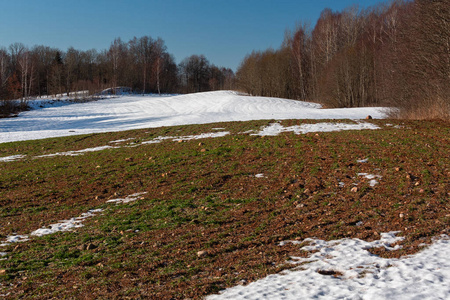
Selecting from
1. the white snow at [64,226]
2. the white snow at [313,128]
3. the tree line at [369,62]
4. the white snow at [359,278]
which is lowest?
the white snow at [64,226]

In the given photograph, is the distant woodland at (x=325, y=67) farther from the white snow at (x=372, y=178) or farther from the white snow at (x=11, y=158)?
the white snow at (x=11, y=158)

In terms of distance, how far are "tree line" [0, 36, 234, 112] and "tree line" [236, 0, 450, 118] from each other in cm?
3080

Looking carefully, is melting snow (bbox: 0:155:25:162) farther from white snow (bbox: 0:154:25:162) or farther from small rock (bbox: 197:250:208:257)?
small rock (bbox: 197:250:208:257)

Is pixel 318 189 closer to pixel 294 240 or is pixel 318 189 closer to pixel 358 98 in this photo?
pixel 294 240

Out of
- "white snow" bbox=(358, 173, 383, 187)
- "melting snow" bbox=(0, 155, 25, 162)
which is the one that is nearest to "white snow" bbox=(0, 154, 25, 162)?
"melting snow" bbox=(0, 155, 25, 162)

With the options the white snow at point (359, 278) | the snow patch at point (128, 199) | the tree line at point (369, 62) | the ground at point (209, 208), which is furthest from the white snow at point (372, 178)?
the tree line at point (369, 62)

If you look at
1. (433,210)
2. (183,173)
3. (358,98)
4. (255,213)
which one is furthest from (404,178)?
(358,98)

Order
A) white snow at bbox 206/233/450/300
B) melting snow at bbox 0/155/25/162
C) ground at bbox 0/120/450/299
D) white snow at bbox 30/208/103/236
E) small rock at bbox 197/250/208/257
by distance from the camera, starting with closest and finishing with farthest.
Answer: white snow at bbox 206/233/450/300 < ground at bbox 0/120/450/299 < small rock at bbox 197/250/208/257 < white snow at bbox 30/208/103/236 < melting snow at bbox 0/155/25/162

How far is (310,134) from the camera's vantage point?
54.1 ft

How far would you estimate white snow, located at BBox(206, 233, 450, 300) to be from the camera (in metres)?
4.05

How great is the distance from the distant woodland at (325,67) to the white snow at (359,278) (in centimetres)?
1669

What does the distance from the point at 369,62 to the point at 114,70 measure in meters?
67.6

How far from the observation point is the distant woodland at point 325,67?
1950 cm

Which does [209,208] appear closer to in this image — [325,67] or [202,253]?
[202,253]
